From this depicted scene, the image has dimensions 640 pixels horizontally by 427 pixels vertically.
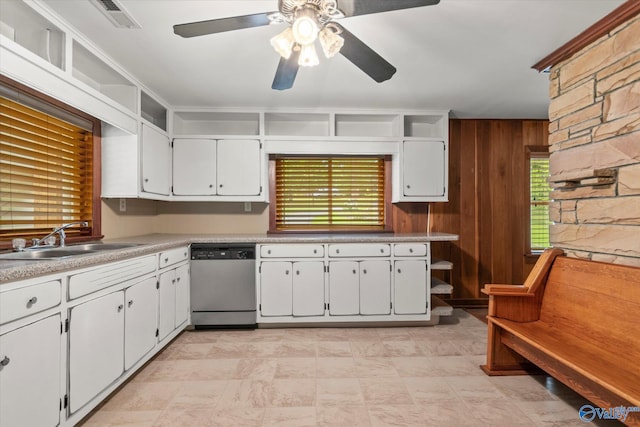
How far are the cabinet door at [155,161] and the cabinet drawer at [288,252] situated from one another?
118cm

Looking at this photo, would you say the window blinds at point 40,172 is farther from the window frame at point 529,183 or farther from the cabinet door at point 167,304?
the window frame at point 529,183

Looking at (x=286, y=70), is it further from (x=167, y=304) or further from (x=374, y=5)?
(x=167, y=304)

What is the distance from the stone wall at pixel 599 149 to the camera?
178 cm

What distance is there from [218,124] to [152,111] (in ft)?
2.25

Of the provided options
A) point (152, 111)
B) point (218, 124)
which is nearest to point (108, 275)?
point (152, 111)

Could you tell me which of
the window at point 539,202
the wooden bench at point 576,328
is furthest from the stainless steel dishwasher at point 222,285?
the window at point 539,202

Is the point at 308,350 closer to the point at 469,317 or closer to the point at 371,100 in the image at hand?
the point at 469,317

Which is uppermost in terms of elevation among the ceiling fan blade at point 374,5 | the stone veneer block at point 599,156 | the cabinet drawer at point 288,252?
the ceiling fan blade at point 374,5

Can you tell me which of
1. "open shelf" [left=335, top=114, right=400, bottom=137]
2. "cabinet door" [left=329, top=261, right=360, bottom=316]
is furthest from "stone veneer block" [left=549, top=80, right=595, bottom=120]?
"cabinet door" [left=329, top=261, right=360, bottom=316]

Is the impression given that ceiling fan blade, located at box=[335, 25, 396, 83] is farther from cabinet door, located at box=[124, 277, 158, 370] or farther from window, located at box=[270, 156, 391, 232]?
cabinet door, located at box=[124, 277, 158, 370]

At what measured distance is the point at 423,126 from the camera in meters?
3.86

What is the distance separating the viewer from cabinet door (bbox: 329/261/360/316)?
10.4 feet

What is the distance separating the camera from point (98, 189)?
2.73m

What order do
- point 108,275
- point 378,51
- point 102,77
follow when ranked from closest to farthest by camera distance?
point 108,275 < point 378,51 < point 102,77
